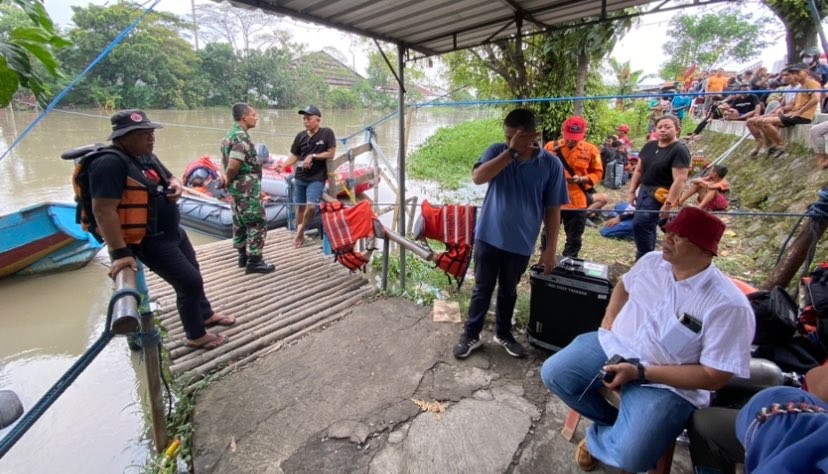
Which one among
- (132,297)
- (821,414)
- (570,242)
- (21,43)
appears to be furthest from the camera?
(570,242)

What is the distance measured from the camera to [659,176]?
143 inches

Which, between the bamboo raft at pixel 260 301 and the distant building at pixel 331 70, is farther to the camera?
the distant building at pixel 331 70

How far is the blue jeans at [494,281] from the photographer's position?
2.54 meters

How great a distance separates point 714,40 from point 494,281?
4145cm

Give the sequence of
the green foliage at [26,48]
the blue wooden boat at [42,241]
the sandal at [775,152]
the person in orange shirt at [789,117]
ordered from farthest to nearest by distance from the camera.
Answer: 1. the sandal at [775,152]
2. the person in orange shirt at [789,117]
3. the blue wooden boat at [42,241]
4. the green foliage at [26,48]

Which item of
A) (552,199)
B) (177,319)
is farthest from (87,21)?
(552,199)

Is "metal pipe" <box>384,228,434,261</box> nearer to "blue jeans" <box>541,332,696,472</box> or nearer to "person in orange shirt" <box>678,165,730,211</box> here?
"blue jeans" <box>541,332,696,472</box>

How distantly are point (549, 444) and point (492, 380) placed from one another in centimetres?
55

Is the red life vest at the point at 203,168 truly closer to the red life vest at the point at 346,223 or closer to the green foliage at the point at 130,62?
the red life vest at the point at 346,223

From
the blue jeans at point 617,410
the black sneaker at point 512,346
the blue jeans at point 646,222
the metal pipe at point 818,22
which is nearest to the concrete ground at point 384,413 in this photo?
the black sneaker at point 512,346

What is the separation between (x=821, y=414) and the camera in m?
0.99

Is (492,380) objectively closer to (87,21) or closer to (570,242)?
(570,242)

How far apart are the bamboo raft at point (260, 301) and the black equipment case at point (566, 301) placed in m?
1.59

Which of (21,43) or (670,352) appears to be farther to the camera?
(670,352)
